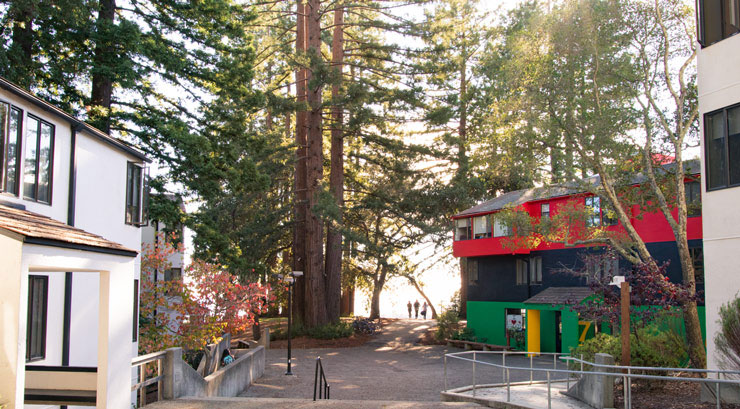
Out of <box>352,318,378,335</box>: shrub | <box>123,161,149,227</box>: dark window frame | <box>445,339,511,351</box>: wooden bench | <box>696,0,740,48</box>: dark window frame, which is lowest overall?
<box>445,339,511,351</box>: wooden bench

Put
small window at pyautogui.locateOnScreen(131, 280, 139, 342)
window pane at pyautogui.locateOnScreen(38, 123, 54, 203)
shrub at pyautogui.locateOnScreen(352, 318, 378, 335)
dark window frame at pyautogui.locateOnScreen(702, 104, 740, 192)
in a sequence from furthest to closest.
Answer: shrub at pyautogui.locateOnScreen(352, 318, 378, 335) → small window at pyautogui.locateOnScreen(131, 280, 139, 342) → dark window frame at pyautogui.locateOnScreen(702, 104, 740, 192) → window pane at pyautogui.locateOnScreen(38, 123, 54, 203)

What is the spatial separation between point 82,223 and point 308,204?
2212cm

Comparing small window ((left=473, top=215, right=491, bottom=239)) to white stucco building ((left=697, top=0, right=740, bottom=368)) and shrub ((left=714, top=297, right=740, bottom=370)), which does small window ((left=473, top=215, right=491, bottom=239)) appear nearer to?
white stucco building ((left=697, top=0, right=740, bottom=368))

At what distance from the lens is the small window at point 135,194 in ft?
55.3

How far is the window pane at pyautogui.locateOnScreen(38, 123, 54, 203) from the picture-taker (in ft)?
40.7

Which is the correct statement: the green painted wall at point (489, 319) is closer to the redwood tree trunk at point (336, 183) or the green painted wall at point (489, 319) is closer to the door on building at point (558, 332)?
the door on building at point (558, 332)

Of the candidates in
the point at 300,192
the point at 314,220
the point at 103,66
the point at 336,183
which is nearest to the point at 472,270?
the point at 336,183

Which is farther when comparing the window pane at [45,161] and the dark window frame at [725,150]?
the dark window frame at [725,150]

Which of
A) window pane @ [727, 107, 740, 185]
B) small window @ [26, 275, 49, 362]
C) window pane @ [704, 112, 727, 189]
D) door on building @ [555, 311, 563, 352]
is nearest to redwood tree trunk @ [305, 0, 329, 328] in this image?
door on building @ [555, 311, 563, 352]

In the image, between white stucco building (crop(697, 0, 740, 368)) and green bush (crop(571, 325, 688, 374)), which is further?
green bush (crop(571, 325, 688, 374))

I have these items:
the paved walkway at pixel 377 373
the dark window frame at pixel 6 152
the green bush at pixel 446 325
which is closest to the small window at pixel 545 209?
the paved walkway at pixel 377 373

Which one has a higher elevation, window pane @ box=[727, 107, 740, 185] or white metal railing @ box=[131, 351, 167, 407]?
window pane @ box=[727, 107, 740, 185]

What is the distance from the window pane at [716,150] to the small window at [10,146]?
43.3ft

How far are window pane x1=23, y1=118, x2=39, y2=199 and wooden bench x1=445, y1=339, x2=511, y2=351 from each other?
921 inches
